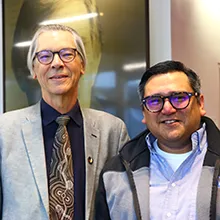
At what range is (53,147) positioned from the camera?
155cm

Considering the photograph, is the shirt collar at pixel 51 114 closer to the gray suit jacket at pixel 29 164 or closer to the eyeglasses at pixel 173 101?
the gray suit jacket at pixel 29 164

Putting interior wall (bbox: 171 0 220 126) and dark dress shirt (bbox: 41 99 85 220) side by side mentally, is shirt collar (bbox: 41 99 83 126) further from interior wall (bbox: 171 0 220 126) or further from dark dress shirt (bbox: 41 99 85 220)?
interior wall (bbox: 171 0 220 126)

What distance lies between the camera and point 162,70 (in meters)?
1.52

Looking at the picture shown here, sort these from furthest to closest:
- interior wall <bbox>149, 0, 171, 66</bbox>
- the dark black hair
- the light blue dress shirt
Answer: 1. interior wall <bbox>149, 0, 171, 66</bbox>
2. the dark black hair
3. the light blue dress shirt

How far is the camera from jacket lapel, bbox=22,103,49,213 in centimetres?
147

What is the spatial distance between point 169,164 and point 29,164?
0.48 metres

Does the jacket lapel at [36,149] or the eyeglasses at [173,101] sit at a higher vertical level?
the eyeglasses at [173,101]

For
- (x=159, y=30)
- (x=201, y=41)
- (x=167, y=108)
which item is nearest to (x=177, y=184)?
(x=167, y=108)

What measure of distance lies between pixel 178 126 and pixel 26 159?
20.8 inches

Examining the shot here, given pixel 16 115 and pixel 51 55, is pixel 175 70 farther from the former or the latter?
pixel 16 115

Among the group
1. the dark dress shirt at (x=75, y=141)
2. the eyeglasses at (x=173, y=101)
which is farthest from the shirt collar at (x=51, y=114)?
the eyeglasses at (x=173, y=101)

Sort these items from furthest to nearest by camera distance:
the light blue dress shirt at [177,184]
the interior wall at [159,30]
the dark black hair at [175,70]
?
the interior wall at [159,30] < the dark black hair at [175,70] < the light blue dress shirt at [177,184]

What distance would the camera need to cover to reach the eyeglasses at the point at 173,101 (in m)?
1.45

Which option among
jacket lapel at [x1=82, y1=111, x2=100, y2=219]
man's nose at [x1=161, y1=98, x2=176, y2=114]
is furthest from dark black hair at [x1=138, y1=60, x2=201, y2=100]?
jacket lapel at [x1=82, y1=111, x2=100, y2=219]
